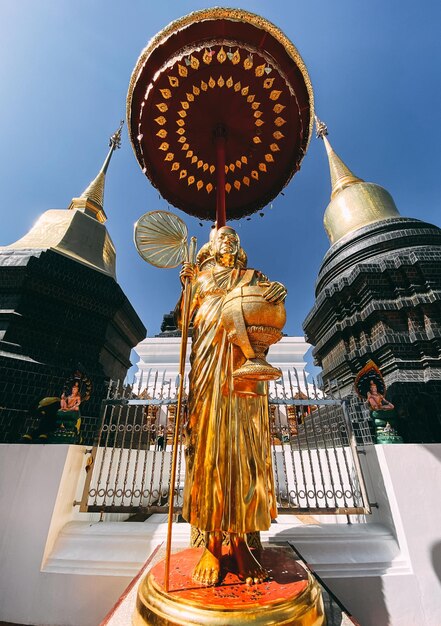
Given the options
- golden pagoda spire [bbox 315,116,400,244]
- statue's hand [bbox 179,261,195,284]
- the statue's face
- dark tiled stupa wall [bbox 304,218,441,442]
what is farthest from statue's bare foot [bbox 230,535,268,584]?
golden pagoda spire [bbox 315,116,400,244]

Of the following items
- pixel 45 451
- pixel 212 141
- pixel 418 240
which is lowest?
pixel 45 451

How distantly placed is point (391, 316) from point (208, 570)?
558 cm

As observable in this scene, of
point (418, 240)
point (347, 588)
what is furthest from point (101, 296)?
point (418, 240)

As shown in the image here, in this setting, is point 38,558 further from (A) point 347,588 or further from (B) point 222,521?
(A) point 347,588

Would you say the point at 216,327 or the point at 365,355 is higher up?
the point at 365,355

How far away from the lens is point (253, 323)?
1.86 meters

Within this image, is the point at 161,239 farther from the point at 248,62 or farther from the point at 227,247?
the point at 248,62

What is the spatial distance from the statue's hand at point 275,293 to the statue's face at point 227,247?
820 millimetres

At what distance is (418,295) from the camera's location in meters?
5.63

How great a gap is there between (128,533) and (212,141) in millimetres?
4778

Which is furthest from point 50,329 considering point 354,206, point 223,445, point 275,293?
point 354,206

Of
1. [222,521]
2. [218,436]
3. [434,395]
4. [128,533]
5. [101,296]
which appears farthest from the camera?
[101,296]

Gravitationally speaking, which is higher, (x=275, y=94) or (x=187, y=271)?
(x=275, y=94)

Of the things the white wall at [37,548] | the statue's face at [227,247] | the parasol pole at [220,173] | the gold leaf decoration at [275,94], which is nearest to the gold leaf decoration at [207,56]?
the parasol pole at [220,173]
